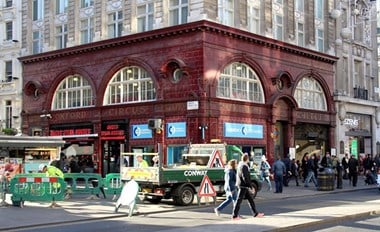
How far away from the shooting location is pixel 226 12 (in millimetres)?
32562

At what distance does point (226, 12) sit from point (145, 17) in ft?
16.7

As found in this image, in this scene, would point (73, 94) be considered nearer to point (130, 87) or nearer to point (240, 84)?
point (130, 87)

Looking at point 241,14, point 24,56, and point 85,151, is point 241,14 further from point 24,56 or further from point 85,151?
point 24,56

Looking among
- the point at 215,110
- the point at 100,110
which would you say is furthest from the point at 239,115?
the point at 100,110

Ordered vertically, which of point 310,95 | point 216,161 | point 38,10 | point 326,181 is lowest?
point 326,181

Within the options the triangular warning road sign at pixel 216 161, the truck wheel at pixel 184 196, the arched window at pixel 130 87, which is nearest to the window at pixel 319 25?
the arched window at pixel 130 87

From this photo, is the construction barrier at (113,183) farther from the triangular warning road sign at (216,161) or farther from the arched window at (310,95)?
the arched window at (310,95)

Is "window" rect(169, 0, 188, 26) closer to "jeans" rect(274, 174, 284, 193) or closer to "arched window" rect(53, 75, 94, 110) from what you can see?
"arched window" rect(53, 75, 94, 110)

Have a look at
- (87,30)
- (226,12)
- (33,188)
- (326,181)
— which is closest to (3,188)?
(33,188)

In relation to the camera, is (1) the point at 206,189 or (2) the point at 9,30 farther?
(2) the point at 9,30

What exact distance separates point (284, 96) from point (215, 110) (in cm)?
692

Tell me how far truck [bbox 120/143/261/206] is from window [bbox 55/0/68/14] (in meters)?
21.5

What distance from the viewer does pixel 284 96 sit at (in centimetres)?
3575

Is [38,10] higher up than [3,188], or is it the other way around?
[38,10]
